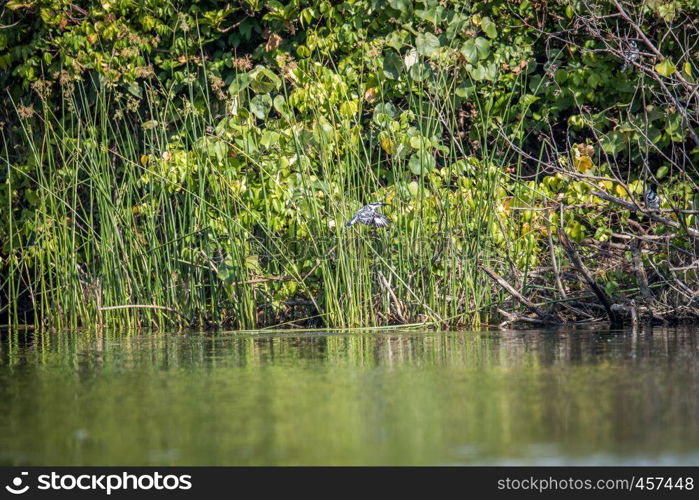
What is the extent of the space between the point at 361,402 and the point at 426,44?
2.42 m

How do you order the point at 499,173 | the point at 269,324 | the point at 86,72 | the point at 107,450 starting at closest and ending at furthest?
the point at 107,450 < the point at 499,173 < the point at 269,324 < the point at 86,72

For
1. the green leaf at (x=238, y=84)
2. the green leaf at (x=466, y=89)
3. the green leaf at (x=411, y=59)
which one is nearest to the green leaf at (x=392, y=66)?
the green leaf at (x=411, y=59)

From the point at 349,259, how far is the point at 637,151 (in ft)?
4.80

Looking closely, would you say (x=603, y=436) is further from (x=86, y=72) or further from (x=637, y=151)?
(x=86, y=72)

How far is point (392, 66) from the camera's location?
440cm

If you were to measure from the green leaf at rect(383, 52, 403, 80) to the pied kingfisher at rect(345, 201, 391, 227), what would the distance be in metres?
0.82

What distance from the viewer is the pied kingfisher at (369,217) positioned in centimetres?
380

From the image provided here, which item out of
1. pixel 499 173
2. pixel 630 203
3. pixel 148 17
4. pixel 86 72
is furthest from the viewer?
pixel 86 72

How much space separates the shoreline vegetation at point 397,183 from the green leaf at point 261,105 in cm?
→ 1

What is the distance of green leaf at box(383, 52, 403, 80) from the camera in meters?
4.37

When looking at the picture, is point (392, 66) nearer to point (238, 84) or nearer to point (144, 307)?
point (238, 84)

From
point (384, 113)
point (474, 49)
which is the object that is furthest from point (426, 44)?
point (384, 113)
